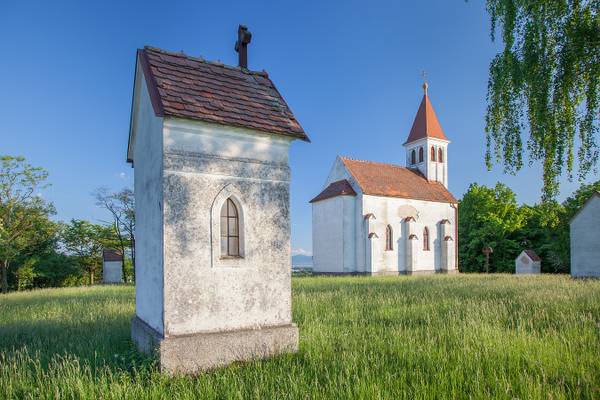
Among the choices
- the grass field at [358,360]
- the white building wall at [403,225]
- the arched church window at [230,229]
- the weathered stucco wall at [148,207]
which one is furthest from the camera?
the white building wall at [403,225]

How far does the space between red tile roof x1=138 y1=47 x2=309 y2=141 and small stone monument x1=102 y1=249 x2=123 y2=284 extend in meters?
32.2

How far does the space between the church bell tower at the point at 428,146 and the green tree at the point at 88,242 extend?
3563 centimetres

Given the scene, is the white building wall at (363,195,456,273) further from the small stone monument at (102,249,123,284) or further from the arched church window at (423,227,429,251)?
the small stone monument at (102,249,123,284)

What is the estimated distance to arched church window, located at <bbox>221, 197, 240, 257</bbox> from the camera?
23.1ft

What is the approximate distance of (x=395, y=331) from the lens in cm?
829

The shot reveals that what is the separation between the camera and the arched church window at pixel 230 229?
23.1 ft

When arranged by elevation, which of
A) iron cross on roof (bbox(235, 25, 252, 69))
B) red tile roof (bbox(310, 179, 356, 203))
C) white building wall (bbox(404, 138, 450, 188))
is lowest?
red tile roof (bbox(310, 179, 356, 203))

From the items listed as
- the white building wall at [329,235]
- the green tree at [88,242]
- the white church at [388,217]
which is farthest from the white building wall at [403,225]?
the green tree at [88,242]

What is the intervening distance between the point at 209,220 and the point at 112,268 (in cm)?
3325

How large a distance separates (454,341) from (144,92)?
7784 mm

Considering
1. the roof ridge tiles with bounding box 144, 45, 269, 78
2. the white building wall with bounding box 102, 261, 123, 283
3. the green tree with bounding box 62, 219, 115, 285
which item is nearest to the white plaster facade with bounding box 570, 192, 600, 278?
the roof ridge tiles with bounding box 144, 45, 269, 78

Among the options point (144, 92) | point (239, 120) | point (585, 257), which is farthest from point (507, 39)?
point (585, 257)

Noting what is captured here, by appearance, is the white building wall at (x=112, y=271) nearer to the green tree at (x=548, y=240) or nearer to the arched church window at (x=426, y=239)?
the arched church window at (x=426, y=239)

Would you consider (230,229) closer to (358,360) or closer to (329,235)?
(358,360)
